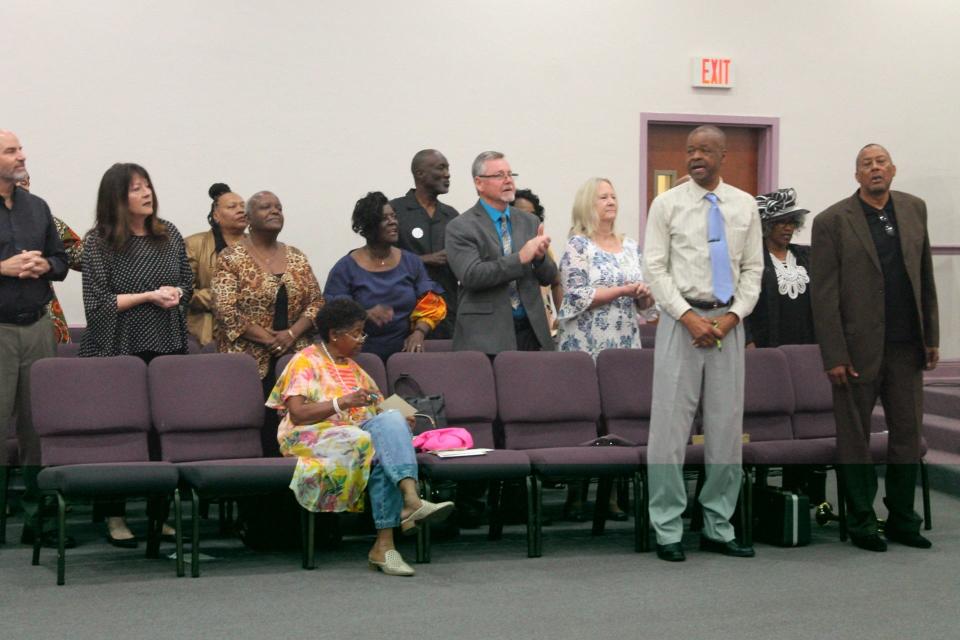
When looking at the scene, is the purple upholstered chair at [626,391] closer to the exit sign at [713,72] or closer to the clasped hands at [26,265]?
the clasped hands at [26,265]

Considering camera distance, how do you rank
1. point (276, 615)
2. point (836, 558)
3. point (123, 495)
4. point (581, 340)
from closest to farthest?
1. point (276, 615)
2. point (123, 495)
3. point (836, 558)
4. point (581, 340)

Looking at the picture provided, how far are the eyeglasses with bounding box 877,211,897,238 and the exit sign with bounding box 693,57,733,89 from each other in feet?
12.0

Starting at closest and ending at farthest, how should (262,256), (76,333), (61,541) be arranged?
(61,541)
(262,256)
(76,333)

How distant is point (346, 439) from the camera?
509 centimetres

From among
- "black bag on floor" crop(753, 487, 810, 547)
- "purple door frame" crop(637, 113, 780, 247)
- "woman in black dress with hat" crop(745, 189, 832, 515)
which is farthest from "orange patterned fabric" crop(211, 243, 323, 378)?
"purple door frame" crop(637, 113, 780, 247)

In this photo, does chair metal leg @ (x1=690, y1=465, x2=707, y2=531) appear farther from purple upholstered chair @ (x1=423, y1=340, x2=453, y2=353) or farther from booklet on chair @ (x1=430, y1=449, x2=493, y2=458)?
purple upholstered chair @ (x1=423, y1=340, x2=453, y2=353)

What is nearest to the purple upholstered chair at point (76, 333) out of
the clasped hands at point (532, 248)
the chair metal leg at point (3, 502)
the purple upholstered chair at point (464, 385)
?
the chair metal leg at point (3, 502)

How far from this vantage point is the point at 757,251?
531 cm

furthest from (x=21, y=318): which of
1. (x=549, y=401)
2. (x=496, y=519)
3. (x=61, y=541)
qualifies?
(x=549, y=401)

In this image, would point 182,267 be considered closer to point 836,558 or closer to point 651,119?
point 836,558

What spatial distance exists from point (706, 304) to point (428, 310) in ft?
5.12

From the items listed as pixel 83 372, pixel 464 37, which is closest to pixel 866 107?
pixel 464 37

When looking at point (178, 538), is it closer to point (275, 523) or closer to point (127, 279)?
point (275, 523)

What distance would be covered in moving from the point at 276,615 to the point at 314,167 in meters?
4.52
